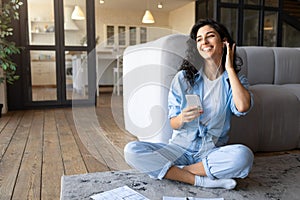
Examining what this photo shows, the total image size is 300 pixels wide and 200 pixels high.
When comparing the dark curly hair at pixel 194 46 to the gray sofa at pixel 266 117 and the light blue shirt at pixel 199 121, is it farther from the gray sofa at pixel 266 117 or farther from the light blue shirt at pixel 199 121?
the gray sofa at pixel 266 117

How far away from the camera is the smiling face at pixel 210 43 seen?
1203 mm

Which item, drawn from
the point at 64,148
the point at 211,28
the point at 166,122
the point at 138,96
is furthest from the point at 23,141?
the point at 211,28

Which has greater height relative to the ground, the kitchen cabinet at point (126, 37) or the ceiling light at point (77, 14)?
the ceiling light at point (77, 14)

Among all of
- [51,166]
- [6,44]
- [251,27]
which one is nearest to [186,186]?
[51,166]

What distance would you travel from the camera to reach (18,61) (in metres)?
3.51

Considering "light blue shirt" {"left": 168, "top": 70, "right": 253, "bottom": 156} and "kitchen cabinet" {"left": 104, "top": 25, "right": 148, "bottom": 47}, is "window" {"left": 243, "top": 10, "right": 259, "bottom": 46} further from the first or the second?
"light blue shirt" {"left": 168, "top": 70, "right": 253, "bottom": 156}

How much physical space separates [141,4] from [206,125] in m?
5.85

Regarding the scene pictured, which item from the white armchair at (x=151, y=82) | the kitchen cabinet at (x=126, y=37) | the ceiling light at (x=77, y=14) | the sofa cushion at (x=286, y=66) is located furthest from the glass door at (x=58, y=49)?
the sofa cushion at (x=286, y=66)

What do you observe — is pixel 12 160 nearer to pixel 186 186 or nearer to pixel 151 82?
pixel 151 82

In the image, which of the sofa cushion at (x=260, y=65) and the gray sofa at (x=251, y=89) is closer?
the gray sofa at (x=251, y=89)

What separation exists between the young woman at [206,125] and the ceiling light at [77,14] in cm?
284

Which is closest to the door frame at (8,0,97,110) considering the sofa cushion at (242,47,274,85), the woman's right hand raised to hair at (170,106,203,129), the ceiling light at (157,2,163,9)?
the sofa cushion at (242,47,274,85)

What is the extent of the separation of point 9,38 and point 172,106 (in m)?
3.00

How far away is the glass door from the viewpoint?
3568 millimetres
